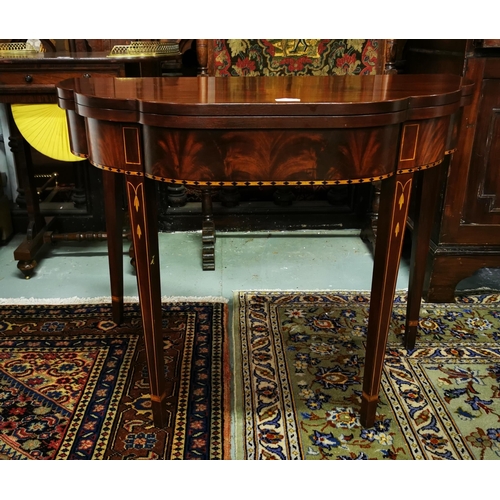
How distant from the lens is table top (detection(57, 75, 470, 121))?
1021 mm

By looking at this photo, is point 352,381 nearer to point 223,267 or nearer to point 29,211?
point 223,267

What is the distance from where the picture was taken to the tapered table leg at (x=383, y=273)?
1176 mm

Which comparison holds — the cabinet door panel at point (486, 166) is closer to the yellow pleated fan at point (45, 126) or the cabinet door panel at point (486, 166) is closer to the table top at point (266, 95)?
the table top at point (266, 95)

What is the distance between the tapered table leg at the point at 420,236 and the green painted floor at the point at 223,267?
47 cm

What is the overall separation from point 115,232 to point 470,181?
4.16 ft

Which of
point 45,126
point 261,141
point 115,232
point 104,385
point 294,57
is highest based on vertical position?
point 294,57

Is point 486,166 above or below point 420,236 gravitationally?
above

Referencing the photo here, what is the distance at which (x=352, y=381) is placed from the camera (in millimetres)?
A: 1579

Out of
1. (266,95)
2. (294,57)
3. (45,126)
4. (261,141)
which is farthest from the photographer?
(294,57)

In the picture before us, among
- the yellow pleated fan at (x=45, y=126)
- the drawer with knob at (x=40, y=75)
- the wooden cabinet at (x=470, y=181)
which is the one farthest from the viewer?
the yellow pleated fan at (x=45, y=126)

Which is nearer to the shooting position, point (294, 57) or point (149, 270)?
point (149, 270)

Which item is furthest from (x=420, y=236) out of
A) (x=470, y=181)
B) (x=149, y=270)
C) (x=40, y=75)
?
(x=40, y=75)

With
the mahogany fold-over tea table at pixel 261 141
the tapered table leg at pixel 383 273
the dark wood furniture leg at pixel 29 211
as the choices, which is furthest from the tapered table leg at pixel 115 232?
the tapered table leg at pixel 383 273

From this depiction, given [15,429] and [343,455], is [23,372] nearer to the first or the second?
[15,429]
